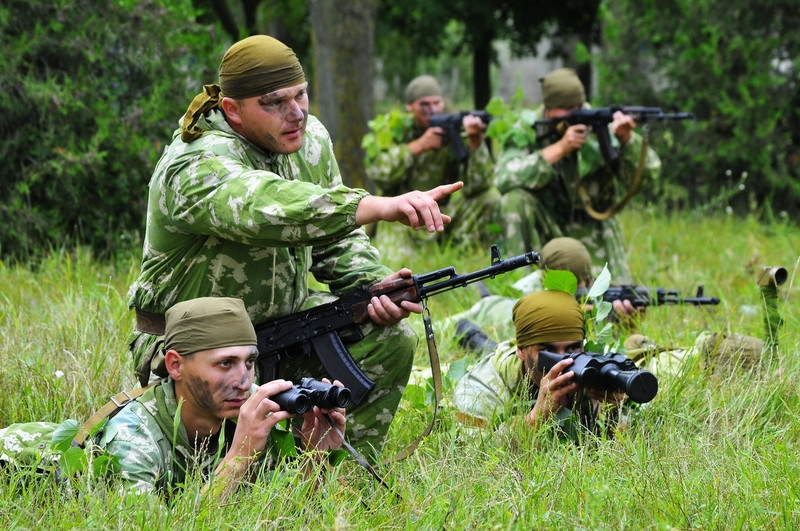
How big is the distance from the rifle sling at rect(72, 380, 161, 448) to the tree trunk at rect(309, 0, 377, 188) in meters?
6.66

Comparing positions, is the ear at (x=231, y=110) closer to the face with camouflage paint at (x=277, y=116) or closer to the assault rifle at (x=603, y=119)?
the face with camouflage paint at (x=277, y=116)

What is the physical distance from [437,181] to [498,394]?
15.2 feet

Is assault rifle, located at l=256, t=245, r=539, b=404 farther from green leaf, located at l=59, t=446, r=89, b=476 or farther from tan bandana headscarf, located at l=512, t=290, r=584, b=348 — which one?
green leaf, located at l=59, t=446, r=89, b=476

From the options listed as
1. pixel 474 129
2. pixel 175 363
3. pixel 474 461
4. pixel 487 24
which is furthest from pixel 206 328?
pixel 487 24

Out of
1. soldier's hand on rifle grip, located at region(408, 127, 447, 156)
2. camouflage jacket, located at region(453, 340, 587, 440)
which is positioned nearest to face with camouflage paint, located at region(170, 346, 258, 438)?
camouflage jacket, located at region(453, 340, 587, 440)

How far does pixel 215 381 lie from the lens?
3582 millimetres

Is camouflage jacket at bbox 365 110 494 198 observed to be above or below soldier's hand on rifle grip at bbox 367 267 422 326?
below

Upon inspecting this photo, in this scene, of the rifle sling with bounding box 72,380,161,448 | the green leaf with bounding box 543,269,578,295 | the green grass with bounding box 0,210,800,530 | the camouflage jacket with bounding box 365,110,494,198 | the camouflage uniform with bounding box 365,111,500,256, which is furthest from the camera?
the camouflage jacket with bounding box 365,110,494,198

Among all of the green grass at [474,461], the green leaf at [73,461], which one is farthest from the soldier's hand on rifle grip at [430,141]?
the green leaf at [73,461]

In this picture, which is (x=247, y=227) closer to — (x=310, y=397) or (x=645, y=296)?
(x=310, y=397)

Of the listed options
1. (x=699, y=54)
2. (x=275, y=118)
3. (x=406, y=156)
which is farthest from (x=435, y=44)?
(x=275, y=118)

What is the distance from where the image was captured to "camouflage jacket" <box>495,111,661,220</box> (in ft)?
26.0

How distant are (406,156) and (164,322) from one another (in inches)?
199

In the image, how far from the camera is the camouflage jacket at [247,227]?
3.62 metres
